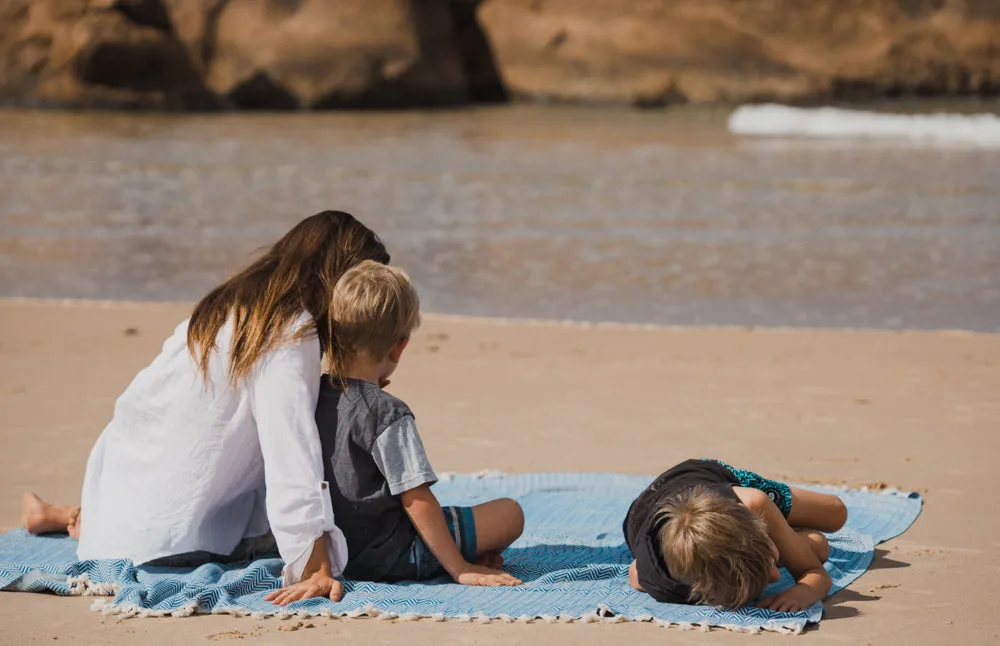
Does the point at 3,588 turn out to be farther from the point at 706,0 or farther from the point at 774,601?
the point at 706,0

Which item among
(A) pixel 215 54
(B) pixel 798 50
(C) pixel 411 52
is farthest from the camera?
(A) pixel 215 54

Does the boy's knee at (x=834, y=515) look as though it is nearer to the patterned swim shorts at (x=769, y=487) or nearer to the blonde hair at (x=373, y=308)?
the patterned swim shorts at (x=769, y=487)

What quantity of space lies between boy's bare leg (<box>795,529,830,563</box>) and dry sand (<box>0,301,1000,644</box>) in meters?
0.13

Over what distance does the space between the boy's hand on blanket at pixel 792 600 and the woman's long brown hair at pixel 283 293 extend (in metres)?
1.26

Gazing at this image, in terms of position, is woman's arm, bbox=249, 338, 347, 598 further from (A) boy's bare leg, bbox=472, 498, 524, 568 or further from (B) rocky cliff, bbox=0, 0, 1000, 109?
(B) rocky cliff, bbox=0, 0, 1000, 109

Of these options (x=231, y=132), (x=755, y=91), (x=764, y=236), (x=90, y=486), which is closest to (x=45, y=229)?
(x=764, y=236)

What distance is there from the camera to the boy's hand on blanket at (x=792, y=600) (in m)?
3.38

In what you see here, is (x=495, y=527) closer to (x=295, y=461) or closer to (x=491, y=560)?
(x=491, y=560)

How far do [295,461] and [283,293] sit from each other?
44 cm

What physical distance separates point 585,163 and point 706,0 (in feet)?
49.1

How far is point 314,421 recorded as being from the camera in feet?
11.4

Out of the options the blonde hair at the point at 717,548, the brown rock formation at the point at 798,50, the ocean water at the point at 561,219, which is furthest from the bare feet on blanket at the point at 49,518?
the brown rock formation at the point at 798,50

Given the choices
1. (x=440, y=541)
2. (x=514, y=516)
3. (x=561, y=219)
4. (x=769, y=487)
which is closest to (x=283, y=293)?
(x=440, y=541)

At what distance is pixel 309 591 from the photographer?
344 cm
